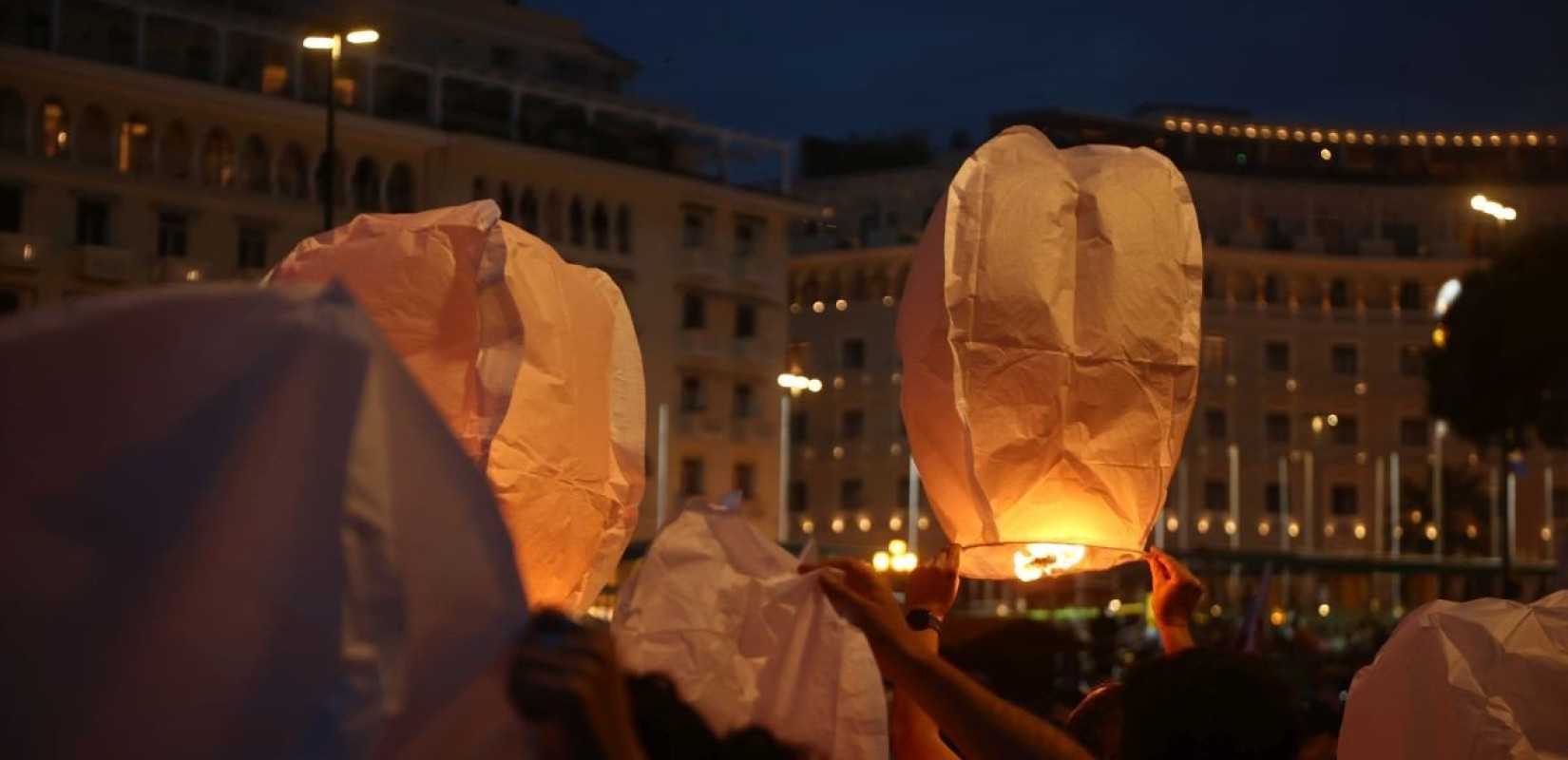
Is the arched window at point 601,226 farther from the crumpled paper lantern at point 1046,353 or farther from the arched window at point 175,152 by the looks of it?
the crumpled paper lantern at point 1046,353

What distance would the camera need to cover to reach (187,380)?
2.52m

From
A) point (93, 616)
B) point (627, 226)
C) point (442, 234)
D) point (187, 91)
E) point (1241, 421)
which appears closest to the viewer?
point (93, 616)

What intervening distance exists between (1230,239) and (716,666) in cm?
8102

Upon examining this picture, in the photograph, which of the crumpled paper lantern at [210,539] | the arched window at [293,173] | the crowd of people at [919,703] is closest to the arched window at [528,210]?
the arched window at [293,173]

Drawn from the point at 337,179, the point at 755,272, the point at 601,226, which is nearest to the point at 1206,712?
the point at 337,179

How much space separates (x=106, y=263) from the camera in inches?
1956

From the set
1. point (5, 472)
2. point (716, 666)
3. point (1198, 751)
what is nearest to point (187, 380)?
point (5, 472)

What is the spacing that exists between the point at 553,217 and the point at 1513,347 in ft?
71.0

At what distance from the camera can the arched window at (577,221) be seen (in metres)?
58.7

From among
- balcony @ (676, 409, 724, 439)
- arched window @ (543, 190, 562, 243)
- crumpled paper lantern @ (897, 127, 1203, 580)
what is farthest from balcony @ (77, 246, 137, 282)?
crumpled paper lantern @ (897, 127, 1203, 580)

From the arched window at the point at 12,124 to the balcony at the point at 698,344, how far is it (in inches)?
708

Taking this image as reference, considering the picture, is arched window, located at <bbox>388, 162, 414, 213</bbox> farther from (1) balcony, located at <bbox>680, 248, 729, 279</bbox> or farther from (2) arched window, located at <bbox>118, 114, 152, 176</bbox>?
(1) balcony, located at <bbox>680, 248, 729, 279</bbox>

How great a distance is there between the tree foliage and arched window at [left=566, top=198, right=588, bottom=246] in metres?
19.6

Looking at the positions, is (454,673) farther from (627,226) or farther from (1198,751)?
(627,226)
